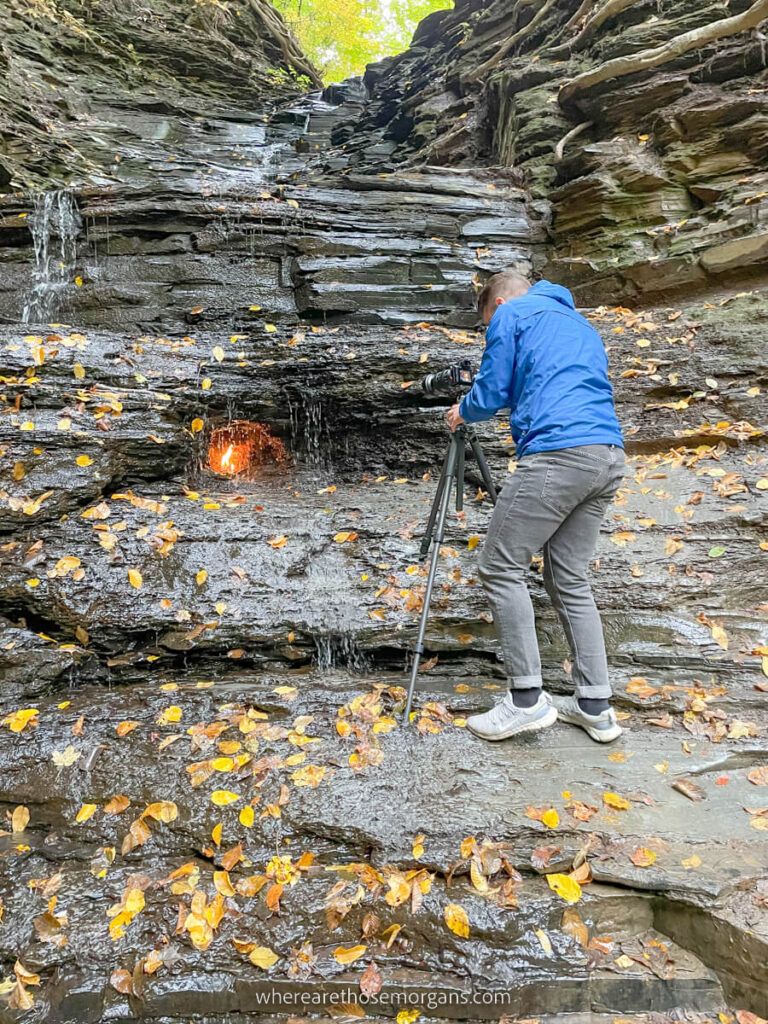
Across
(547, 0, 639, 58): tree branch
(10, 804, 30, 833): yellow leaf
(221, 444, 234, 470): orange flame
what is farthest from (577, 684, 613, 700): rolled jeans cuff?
(547, 0, 639, 58): tree branch

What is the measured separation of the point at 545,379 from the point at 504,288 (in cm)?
80

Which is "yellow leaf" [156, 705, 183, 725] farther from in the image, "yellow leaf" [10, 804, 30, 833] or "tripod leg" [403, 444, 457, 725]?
"tripod leg" [403, 444, 457, 725]

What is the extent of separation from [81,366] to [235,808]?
495 centimetres

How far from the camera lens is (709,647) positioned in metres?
4.04

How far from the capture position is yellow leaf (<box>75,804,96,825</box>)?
122 inches

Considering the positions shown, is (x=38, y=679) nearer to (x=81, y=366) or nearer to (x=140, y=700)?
(x=140, y=700)

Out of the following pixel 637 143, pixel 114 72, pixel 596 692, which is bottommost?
pixel 596 692

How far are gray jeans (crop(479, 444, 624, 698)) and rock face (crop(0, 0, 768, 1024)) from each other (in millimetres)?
572

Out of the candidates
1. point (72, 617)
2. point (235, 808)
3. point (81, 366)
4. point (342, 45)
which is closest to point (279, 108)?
point (342, 45)

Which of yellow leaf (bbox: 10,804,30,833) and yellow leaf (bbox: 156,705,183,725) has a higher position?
yellow leaf (bbox: 156,705,183,725)

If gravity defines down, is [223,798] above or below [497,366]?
below

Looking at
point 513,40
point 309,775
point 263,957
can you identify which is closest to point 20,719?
A: point 309,775

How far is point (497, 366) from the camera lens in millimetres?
3330

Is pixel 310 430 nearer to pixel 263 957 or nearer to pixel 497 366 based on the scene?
pixel 497 366
